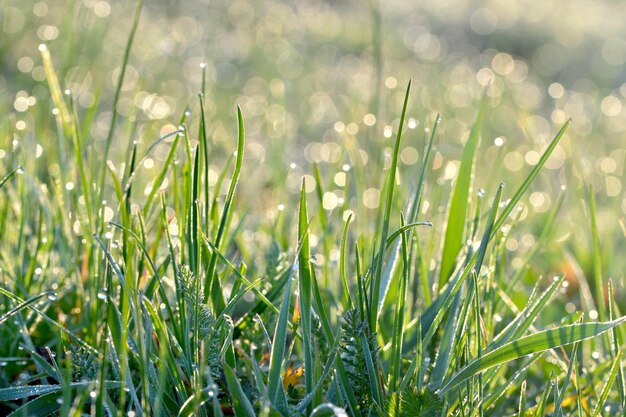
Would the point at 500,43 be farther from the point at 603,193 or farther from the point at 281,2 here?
the point at 603,193

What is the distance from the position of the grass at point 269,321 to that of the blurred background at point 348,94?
5.3 inches

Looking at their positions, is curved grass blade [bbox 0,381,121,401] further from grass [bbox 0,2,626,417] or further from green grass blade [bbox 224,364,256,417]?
green grass blade [bbox 224,364,256,417]

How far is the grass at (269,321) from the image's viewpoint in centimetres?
82

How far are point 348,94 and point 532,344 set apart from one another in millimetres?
2733

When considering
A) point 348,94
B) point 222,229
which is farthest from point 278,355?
point 348,94

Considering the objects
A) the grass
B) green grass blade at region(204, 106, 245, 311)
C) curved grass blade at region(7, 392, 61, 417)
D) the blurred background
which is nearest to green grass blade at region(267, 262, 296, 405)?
the grass

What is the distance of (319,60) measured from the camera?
433 cm

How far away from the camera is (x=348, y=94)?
346 centimetres

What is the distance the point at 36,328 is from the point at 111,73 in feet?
6.53

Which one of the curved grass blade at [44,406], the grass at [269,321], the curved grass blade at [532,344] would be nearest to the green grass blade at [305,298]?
the grass at [269,321]

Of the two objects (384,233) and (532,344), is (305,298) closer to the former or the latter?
(384,233)

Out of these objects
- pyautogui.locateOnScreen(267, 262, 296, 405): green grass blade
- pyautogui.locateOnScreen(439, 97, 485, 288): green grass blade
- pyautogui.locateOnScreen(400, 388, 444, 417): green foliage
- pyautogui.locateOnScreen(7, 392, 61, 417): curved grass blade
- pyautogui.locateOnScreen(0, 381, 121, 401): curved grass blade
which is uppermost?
pyautogui.locateOnScreen(439, 97, 485, 288): green grass blade

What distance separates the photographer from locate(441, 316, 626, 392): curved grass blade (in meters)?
0.79

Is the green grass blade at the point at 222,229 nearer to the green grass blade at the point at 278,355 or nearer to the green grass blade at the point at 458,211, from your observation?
the green grass blade at the point at 278,355
